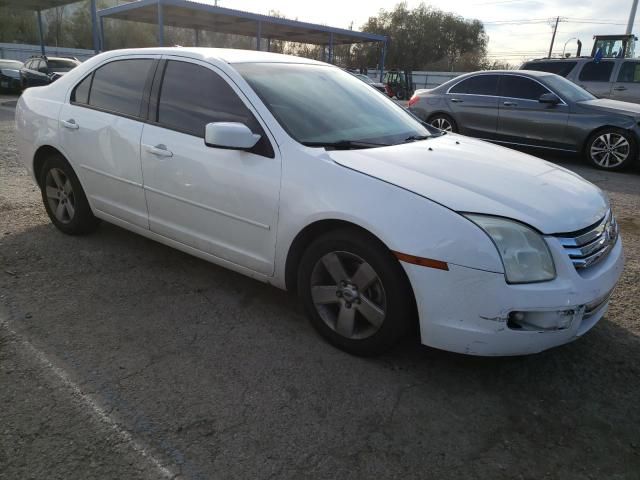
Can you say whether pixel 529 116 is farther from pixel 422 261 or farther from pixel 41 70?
pixel 41 70

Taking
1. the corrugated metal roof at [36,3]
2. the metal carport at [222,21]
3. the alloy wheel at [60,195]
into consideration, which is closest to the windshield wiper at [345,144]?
the alloy wheel at [60,195]

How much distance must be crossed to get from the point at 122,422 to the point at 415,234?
1.56 meters

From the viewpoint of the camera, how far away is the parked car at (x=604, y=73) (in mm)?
11312

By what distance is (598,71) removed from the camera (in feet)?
37.4

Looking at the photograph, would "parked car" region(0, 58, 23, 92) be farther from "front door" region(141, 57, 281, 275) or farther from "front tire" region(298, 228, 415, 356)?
"front tire" region(298, 228, 415, 356)

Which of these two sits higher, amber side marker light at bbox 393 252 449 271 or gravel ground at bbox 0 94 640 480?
amber side marker light at bbox 393 252 449 271

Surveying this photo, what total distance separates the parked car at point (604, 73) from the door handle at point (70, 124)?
10.5 metres

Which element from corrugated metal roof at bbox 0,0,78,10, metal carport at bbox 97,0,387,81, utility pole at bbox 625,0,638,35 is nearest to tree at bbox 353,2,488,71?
utility pole at bbox 625,0,638,35

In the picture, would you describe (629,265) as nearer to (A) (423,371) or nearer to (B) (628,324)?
(B) (628,324)

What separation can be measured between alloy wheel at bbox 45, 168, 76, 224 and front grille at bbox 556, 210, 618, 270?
3746 mm

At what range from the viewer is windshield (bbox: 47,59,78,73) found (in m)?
18.5

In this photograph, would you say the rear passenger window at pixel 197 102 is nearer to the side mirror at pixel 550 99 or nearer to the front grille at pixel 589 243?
the front grille at pixel 589 243

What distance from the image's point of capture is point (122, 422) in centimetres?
225

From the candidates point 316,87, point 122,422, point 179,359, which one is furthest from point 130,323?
point 316,87
